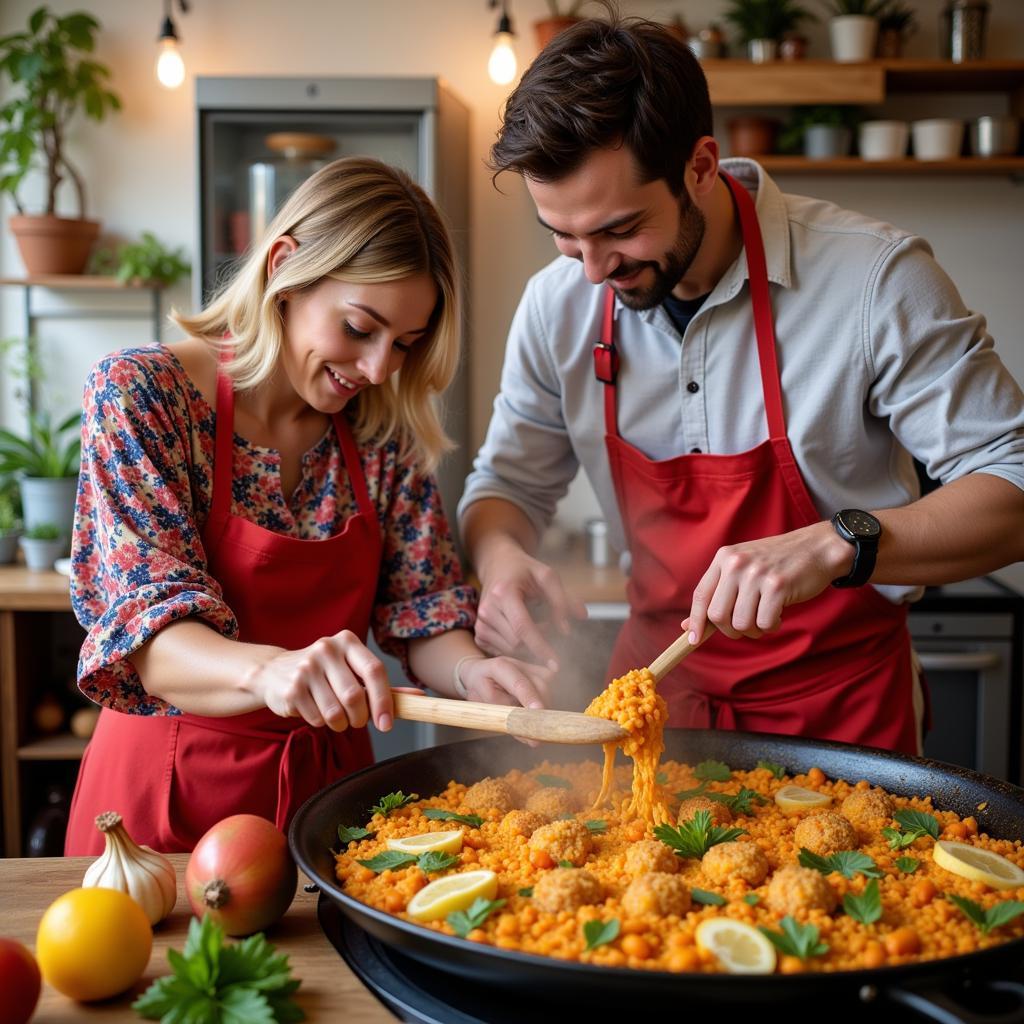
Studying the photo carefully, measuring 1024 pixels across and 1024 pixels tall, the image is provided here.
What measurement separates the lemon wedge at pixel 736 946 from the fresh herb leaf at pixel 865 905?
139 millimetres

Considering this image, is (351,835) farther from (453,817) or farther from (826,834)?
(826,834)

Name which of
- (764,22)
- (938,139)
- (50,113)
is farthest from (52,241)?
(938,139)

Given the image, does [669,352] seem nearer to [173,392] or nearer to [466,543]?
[466,543]

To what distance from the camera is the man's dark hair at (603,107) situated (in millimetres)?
1725

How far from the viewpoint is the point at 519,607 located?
1.95 m

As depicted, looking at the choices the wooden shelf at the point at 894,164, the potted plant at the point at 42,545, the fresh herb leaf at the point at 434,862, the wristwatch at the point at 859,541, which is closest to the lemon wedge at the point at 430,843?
the fresh herb leaf at the point at 434,862

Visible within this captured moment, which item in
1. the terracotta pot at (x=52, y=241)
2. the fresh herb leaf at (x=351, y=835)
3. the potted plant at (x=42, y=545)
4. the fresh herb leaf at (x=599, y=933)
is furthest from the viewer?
the terracotta pot at (x=52, y=241)

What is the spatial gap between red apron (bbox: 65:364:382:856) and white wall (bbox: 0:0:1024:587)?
99.7 inches

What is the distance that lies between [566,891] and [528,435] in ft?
3.95

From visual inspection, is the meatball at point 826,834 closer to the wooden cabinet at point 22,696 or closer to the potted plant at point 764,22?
the wooden cabinet at point 22,696

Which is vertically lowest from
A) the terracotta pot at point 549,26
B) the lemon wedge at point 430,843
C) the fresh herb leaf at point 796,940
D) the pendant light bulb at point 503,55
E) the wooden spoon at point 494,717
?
the lemon wedge at point 430,843

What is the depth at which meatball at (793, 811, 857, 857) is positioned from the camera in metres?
1.47

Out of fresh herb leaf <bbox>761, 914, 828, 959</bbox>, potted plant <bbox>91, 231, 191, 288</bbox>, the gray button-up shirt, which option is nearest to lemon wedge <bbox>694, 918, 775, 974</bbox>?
fresh herb leaf <bbox>761, 914, 828, 959</bbox>

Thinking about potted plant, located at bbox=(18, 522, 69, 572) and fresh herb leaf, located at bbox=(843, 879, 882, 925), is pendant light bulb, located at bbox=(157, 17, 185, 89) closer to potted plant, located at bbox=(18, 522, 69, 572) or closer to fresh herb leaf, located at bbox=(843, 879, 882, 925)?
potted plant, located at bbox=(18, 522, 69, 572)
